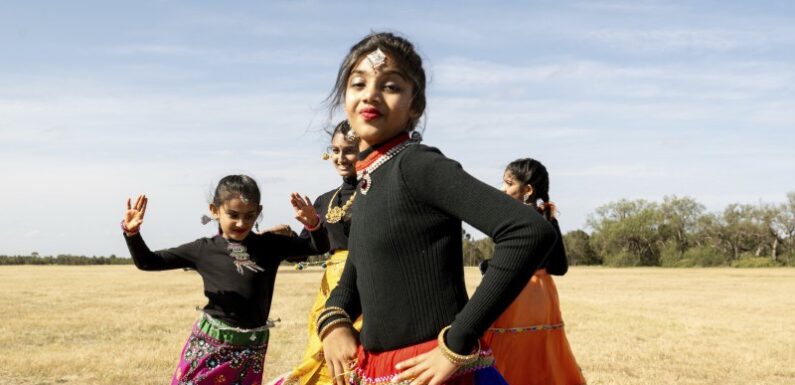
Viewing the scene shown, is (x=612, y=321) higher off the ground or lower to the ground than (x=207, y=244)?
lower

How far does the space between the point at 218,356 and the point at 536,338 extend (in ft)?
7.20

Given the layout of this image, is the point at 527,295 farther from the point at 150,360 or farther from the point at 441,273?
the point at 150,360

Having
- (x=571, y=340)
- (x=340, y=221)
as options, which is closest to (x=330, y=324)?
(x=340, y=221)

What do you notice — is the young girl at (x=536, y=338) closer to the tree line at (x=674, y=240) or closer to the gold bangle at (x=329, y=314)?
the gold bangle at (x=329, y=314)

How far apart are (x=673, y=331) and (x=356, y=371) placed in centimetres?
1438

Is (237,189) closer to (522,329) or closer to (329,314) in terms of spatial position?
(522,329)

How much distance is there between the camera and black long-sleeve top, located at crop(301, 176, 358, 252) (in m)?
6.11

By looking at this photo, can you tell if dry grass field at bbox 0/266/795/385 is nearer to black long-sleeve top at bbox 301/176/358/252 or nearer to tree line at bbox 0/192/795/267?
black long-sleeve top at bbox 301/176/358/252

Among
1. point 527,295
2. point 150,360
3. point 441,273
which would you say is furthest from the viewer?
point 150,360

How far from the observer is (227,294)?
587cm

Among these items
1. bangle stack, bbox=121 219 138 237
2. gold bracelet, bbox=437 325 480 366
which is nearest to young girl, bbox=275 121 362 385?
bangle stack, bbox=121 219 138 237

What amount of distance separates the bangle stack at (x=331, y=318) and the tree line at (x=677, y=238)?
7978 centimetres

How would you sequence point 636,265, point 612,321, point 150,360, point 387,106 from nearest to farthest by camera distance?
point 387,106 → point 150,360 → point 612,321 → point 636,265

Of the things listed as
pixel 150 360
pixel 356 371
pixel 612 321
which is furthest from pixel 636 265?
pixel 356 371
